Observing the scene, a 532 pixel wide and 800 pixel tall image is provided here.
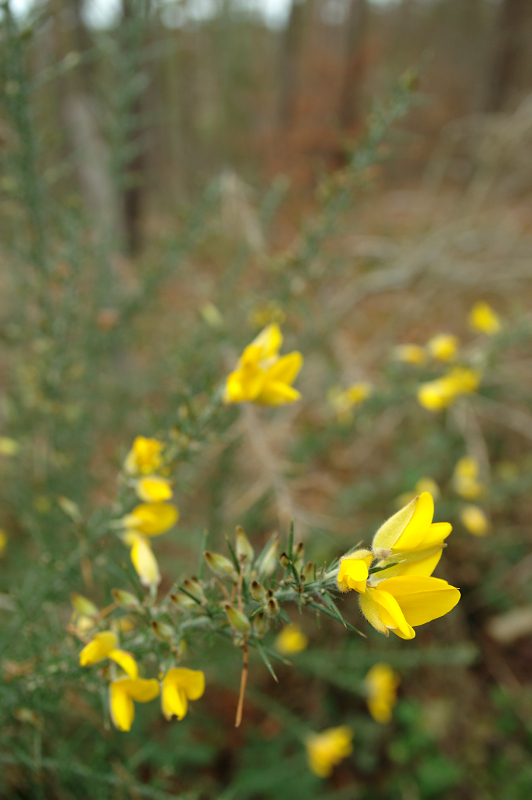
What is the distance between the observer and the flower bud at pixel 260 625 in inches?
21.9

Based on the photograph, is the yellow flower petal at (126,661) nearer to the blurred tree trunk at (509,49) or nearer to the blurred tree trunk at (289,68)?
the blurred tree trunk at (289,68)

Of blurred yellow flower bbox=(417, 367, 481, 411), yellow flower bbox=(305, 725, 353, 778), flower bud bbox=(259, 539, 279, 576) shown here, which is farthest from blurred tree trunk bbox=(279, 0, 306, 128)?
flower bud bbox=(259, 539, 279, 576)

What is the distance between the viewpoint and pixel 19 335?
4.57ft

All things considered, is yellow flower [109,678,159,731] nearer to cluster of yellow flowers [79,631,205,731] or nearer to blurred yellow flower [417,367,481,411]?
cluster of yellow flowers [79,631,205,731]

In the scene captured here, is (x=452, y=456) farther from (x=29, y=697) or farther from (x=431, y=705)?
(x=29, y=697)

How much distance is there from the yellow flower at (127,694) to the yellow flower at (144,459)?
0.37 meters

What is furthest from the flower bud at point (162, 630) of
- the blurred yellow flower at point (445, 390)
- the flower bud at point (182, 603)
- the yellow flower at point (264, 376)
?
the blurred yellow flower at point (445, 390)

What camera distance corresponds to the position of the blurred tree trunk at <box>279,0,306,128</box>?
23.2 feet

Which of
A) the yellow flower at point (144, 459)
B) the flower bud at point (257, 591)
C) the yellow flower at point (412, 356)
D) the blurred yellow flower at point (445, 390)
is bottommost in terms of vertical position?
the blurred yellow flower at point (445, 390)

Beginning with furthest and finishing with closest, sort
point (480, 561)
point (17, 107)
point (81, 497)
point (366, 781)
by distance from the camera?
point (480, 561)
point (366, 781)
point (81, 497)
point (17, 107)

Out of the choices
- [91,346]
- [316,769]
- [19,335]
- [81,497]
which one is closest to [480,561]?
[316,769]

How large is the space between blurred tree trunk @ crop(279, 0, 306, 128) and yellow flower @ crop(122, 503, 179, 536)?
7.92 metres

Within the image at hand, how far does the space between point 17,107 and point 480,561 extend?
300 cm

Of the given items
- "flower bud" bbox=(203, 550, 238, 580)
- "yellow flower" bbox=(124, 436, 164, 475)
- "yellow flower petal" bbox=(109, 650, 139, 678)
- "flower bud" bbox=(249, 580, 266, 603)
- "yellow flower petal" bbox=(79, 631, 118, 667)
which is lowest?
"yellow flower petal" bbox=(109, 650, 139, 678)
